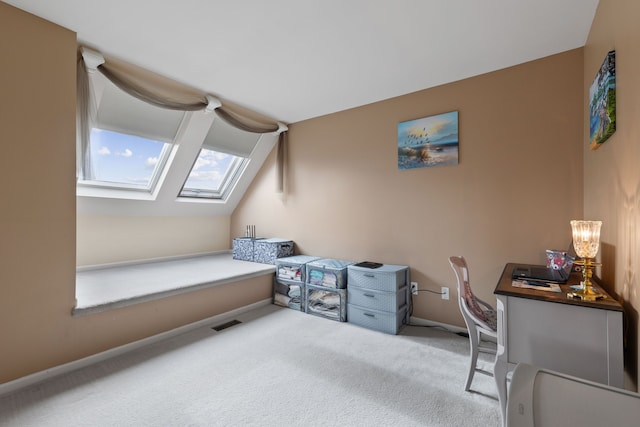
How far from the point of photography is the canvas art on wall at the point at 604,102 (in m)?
1.42

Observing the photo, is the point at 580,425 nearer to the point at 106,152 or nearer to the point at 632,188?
the point at 632,188

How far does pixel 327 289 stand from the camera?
3105 mm

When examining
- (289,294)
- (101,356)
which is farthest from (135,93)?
(289,294)

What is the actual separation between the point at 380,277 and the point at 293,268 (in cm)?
110

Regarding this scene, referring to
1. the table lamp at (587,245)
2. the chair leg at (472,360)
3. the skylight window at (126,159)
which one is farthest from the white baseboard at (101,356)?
the table lamp at (587,245)

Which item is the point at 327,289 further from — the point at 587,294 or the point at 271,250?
the point at 587,294

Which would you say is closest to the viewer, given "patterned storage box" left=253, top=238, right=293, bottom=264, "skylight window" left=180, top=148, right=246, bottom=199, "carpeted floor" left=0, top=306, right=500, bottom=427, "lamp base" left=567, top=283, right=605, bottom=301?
"lamp base" left=567, top=283, right=605, bottom=301

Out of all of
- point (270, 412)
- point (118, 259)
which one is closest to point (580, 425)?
point (270, 412)

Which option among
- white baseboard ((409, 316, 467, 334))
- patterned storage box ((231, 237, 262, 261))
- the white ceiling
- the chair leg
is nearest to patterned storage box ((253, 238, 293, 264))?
patterned storage box ((231, 237, 262, 261))

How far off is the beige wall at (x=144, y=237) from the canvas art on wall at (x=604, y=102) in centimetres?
434

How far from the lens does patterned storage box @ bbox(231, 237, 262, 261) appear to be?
3879 mm

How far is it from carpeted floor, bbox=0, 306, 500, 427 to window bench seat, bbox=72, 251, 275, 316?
446 millimetres

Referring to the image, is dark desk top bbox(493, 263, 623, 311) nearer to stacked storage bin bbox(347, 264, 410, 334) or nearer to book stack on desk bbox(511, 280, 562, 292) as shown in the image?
book stack on desk bbox(511, 280, 562, 292)

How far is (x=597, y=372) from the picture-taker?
118 centimetres
